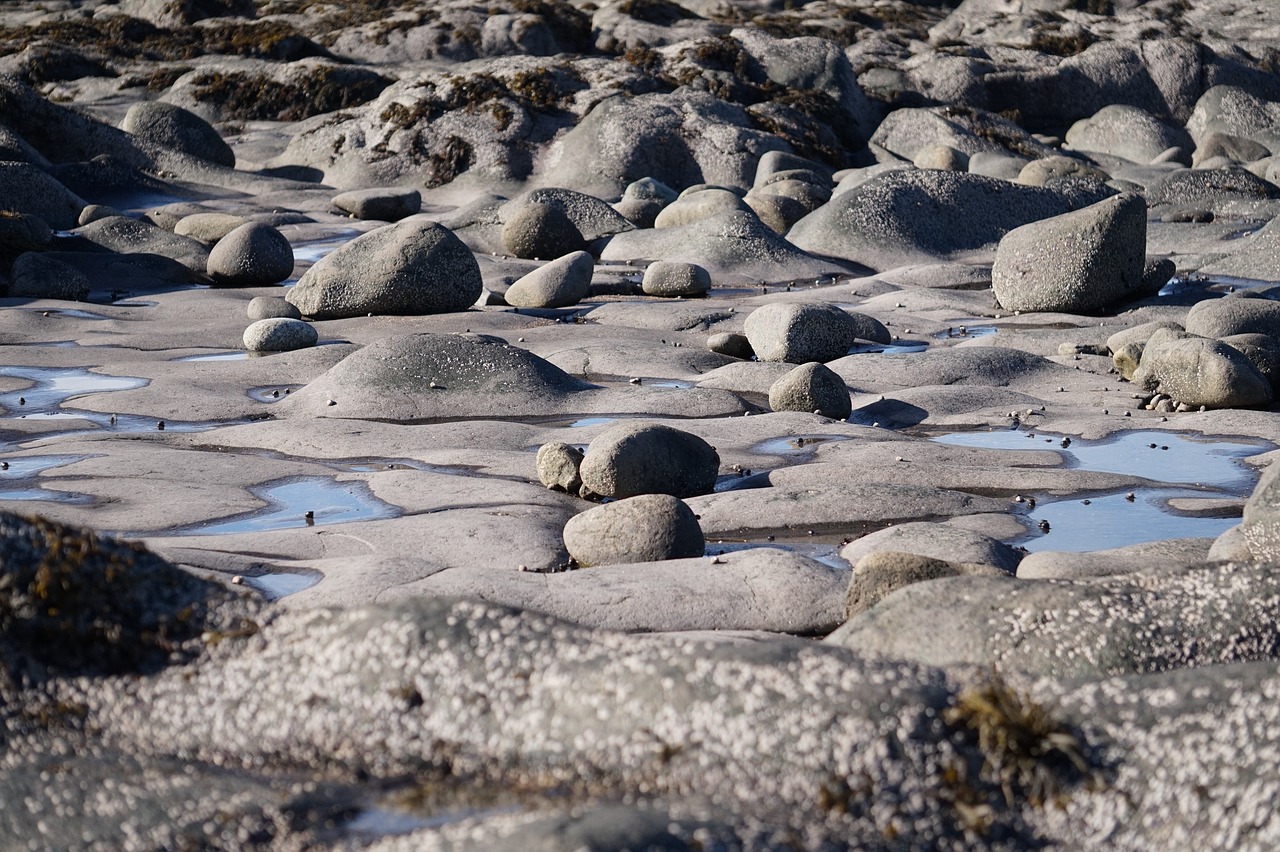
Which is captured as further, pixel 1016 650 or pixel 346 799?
pixel 1016 650

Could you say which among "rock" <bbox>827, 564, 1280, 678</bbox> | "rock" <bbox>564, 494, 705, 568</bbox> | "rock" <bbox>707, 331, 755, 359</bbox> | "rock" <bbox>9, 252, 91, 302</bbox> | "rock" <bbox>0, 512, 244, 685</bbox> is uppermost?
"rock" <bbox>0, 512, 244, 685</bbox>

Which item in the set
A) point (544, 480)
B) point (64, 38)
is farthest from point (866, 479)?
point (64, 38)

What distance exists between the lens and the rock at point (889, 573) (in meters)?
4.09

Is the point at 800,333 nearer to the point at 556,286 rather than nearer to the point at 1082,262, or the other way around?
the point at 556,286

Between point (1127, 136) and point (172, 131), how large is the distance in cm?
1540

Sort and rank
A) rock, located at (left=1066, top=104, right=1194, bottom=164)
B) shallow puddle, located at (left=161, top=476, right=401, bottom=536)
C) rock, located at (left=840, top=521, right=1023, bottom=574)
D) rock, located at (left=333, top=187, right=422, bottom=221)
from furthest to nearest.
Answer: rock, located at (left=1066, top=104, right=1194, bottom=164)
rock, located at (left=333, top=187, right=422, bottom=221)
shallow puddle, located at (left=161, top=476, right=401, bottom=536)
rock, located at (left=840, top=521, right=1023, bottom=574)

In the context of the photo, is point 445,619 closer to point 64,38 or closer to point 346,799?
point 346,799

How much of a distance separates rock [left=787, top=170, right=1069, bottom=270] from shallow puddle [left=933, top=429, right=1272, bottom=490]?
655 centimetres

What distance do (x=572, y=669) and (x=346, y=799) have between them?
425mm

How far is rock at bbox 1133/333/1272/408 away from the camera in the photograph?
7.39m

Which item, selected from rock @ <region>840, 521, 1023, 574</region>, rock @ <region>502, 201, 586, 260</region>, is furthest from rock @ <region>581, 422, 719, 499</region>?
rock @ <region>502, 201, 586, 260</region>

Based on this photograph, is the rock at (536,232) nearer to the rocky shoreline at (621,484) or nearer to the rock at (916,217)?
the rocky shoreline at (621,484)

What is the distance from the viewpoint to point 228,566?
15.2ft

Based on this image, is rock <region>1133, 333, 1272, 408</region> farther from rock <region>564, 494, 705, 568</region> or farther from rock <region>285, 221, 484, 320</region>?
rock <region>285, 221, 484, 320</region>
